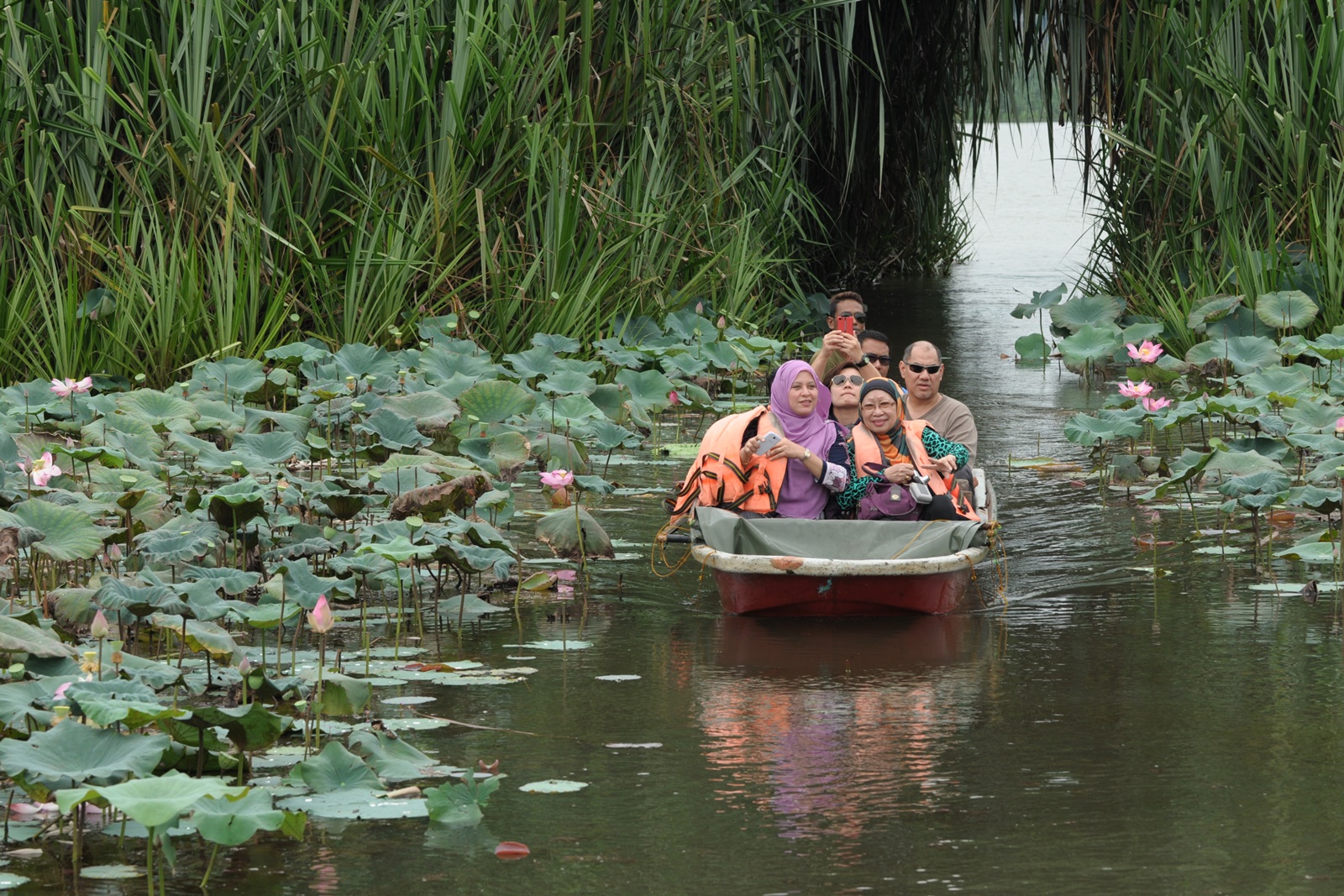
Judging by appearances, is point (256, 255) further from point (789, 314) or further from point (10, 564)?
point (789, 314)

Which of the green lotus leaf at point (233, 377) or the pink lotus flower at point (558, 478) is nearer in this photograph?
the pink lotus flower at point (558, 478)

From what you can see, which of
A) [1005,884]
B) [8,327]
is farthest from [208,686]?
[8,327]

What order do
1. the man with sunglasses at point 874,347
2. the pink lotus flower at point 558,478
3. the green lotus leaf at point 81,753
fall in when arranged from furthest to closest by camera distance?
the man with sunglasses at point 874,347 → the pink lotus flower at point 558,478 → the green lotus leaf at point 81,753

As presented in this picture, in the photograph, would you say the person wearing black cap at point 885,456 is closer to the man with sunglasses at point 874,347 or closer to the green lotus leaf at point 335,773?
the man with sunglasses at point 874,347

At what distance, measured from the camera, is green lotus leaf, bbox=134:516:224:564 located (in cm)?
568

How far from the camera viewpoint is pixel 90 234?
10.4 meters

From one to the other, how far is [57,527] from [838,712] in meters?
2.53

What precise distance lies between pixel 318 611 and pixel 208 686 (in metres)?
0.89

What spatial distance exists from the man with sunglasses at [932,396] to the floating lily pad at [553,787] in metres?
3.97

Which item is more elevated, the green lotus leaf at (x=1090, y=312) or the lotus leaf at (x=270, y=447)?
the green lotus leaf at (x=1090, y=312)

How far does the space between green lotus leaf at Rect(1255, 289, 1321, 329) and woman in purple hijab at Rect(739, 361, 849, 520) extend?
593cm

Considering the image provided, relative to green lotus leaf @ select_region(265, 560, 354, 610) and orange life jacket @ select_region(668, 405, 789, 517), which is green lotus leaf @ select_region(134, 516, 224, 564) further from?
orange life jacket @ select_region(668, 405, 789, 517)

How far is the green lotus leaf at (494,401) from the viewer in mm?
8758

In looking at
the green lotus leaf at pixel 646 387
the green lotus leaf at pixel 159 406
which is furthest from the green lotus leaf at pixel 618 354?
the green lotus leaf at pixel 159 406
